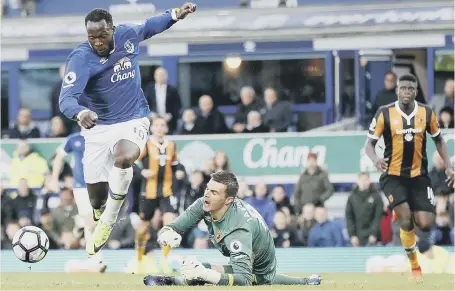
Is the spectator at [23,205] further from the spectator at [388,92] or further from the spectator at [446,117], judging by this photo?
the spectator at [446,117]

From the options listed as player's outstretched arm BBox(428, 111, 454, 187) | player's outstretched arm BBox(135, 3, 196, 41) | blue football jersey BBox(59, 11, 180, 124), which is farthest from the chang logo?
player's outstretched arm BBox(428, 111, 454, 187)

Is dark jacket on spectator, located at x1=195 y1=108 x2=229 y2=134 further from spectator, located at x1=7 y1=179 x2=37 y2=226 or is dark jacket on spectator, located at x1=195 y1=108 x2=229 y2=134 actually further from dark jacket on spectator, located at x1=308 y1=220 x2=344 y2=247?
spectator, located at x1=7 y1=179 x2=37 y2=226

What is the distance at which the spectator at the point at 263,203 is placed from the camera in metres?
19.9

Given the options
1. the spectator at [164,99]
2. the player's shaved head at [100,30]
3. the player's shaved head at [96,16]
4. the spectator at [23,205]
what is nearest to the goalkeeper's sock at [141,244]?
the spectator at [164,99]

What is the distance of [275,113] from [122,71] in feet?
21.2

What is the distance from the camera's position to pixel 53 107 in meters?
22.6

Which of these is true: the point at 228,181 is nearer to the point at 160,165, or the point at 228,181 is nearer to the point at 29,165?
the point at 160,165

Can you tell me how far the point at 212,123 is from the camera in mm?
21125

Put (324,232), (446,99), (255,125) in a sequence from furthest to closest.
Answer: (255,125) < (446,99) < (324,232)

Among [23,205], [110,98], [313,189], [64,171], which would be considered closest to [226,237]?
[110,98]

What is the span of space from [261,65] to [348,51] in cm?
167

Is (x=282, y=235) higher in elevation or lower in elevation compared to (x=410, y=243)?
lower

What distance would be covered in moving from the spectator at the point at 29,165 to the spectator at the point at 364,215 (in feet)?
16.7

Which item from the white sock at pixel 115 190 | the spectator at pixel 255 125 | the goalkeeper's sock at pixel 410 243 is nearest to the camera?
the white sock at pixel 115 190
